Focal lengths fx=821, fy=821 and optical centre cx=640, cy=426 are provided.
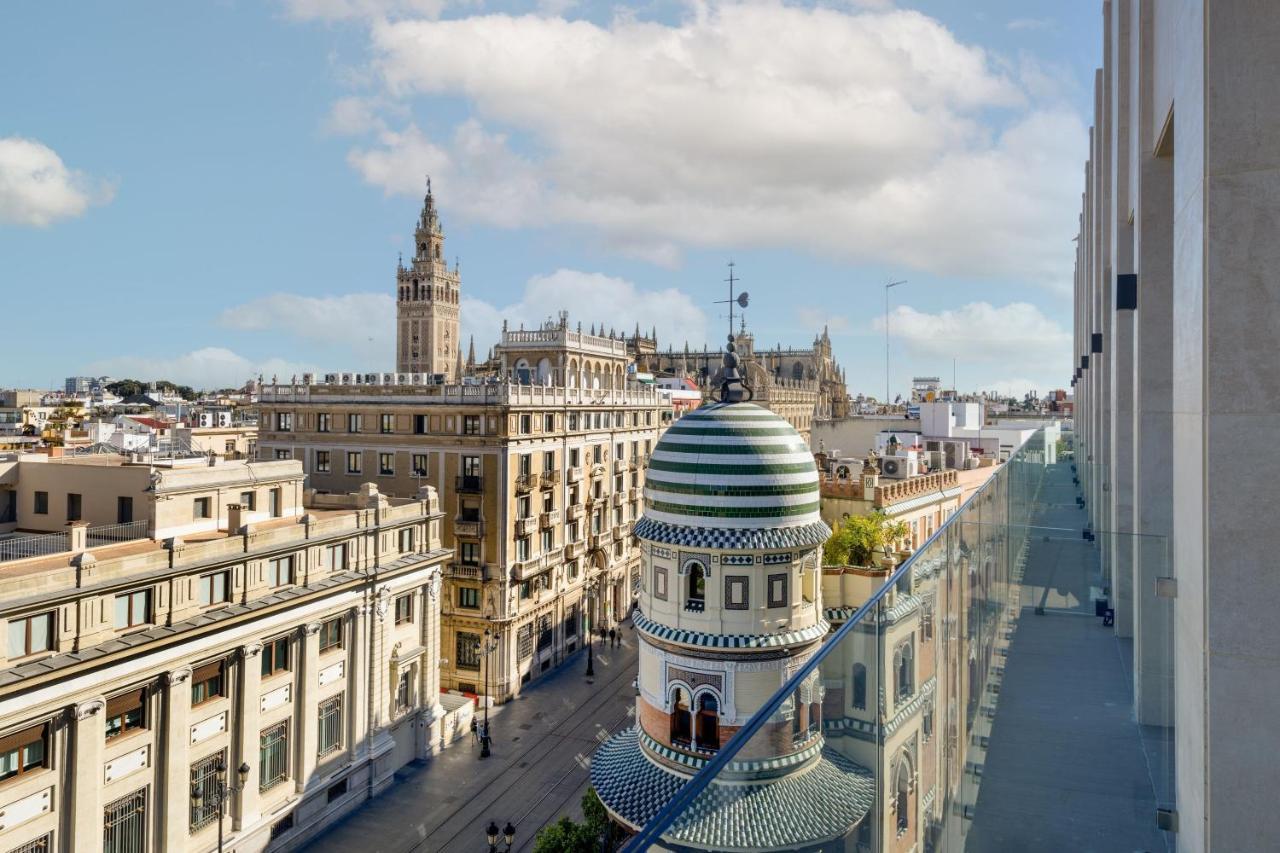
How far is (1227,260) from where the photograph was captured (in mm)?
5191

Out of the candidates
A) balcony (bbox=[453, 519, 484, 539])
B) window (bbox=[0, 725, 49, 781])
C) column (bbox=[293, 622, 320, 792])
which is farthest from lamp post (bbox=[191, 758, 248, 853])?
balcony (bbox=[453, 519, 484, 539])

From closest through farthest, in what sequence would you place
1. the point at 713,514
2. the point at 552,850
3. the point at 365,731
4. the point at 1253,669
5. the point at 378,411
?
the point at 1253,669, the point at 713,514, the point at 552,850, the point at 365,731, the point at 378,411

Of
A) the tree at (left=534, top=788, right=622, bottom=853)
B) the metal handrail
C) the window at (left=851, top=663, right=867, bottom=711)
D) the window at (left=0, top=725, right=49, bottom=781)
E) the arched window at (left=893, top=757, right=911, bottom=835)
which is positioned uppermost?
the metal handrail

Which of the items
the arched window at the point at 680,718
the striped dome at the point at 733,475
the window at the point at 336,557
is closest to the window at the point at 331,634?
the window at the point at 336,557

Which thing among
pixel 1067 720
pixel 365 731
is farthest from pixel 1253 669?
pixel 365 731

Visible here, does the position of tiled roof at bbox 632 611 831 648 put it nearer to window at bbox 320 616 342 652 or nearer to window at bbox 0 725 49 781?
window at bbox 0 725 49 781

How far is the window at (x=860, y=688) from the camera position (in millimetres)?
5598

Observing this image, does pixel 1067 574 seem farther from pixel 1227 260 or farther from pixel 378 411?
pixel 378 411

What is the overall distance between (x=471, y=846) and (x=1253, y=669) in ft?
79.0

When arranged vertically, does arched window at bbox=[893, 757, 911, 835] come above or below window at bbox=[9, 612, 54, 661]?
above

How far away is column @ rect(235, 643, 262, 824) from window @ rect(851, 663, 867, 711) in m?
21.0

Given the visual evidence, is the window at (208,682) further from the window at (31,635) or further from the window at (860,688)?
the window at (860,688)

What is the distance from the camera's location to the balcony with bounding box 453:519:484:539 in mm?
36969

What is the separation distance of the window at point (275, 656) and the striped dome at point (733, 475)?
44.6 ft
